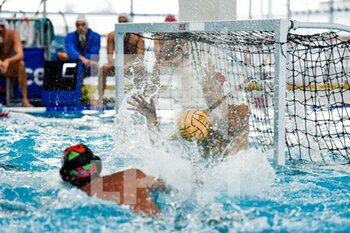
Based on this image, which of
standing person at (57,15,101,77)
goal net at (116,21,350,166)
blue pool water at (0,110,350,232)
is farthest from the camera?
standing person at (57,15,101,77)

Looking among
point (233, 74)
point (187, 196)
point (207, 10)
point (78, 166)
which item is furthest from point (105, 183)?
point (207, 10)

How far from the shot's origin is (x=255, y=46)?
5.29m

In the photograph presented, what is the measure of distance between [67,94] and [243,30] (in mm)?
4791

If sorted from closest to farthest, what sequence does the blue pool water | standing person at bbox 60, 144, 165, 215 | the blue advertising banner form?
the blue pool water, standing person at bbox 60, 144, 165, 215, the blue advertising banner

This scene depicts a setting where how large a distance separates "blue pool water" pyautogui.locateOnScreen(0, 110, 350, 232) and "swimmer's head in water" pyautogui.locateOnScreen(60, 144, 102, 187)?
0.06 m

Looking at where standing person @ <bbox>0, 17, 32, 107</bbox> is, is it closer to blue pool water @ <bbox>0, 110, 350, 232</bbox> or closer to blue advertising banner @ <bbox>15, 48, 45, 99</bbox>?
blue advertising banner @ <bbox>15, 48, 45, 99</bbox>

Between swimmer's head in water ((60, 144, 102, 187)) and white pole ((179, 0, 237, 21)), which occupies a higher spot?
white pole ((179, 0, 237, 21))

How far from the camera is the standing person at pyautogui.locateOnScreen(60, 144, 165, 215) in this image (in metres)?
3.21

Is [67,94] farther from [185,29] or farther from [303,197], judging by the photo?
[303,197]

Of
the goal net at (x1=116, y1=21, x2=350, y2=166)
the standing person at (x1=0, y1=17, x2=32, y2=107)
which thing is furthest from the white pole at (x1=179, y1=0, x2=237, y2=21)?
the standing person at (x1=0, y1=17, x2=32, y2=107)

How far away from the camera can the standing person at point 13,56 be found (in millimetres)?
8594

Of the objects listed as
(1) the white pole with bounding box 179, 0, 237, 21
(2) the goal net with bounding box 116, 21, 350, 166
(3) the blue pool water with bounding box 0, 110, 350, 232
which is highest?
(1) the white pole with bounding box 179, 0, 237, 21

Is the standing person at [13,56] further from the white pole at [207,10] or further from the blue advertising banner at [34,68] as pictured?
the white pole at [207,10]

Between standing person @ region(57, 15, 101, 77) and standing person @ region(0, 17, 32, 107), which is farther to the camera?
standing person @ region(57, 15, 101, 77)
